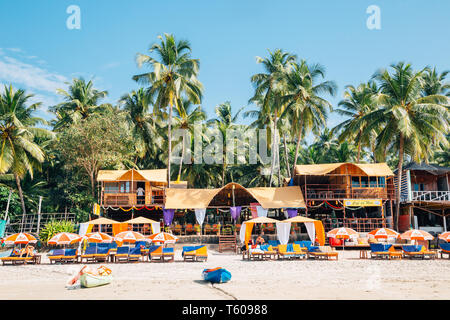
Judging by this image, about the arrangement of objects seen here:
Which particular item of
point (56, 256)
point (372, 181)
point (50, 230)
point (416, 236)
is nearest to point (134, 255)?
point (56, 256)

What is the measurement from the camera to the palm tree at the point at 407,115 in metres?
26.0

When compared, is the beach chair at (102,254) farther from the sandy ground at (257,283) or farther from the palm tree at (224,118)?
the palm tree at (224,118)

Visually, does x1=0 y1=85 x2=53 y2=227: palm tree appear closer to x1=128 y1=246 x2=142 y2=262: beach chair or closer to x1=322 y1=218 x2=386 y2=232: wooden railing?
x1=128 y1=246 x2=142 y2=262: beach chair

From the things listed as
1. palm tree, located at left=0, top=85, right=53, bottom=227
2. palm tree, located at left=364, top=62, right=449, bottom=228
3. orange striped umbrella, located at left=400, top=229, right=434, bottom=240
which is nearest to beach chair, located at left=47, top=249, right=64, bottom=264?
palm tree, located at left=0, top=85, right=53, bottom=227

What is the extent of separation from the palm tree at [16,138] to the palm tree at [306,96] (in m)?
18.5

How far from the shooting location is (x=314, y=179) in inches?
1168

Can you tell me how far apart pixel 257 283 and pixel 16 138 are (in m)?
22.9

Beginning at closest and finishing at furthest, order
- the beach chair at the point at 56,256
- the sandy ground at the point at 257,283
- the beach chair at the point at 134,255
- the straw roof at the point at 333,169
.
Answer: the sandy ground at the point at 257,283 < the beach chair at the point at 56,256 < the beach chair at the point at 134,255 < the straw roof at the point at 333,169

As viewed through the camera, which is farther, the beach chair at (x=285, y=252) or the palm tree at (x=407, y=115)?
the palm tree at (x=407, y=115)

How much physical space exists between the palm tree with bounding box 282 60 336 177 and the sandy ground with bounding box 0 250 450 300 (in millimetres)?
16778

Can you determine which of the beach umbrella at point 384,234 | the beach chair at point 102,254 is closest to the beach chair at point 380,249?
the beach umbrella at point 384,234

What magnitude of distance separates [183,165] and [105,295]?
27439mm

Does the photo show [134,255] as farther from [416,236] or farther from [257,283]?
[416,236]

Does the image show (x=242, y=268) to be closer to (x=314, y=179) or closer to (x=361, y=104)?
(x=314, y=179)
